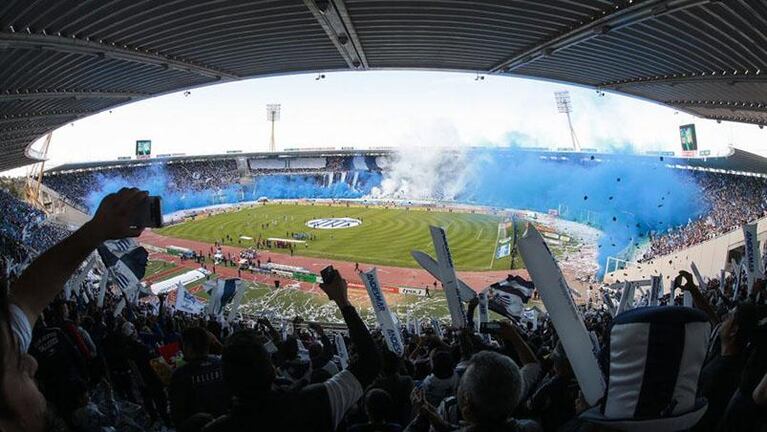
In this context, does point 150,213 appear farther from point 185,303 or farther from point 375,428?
point 185,303

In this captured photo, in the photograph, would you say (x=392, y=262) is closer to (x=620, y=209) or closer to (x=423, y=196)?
(x=620, y=209)

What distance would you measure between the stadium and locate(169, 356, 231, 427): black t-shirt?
13mm

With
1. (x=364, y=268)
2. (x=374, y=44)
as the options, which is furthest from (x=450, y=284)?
(x=364, y=268)

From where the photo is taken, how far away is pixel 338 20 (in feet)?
48.0

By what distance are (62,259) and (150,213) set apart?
316mm

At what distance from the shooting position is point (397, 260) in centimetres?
3431

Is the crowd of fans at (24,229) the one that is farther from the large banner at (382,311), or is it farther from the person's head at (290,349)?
the person's head at (290,349)

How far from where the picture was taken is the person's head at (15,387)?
1.53 meters

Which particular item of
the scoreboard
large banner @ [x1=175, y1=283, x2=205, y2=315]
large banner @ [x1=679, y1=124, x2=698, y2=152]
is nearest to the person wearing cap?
large banner @ [x1=175, y1=283, x2=205, y2=315]

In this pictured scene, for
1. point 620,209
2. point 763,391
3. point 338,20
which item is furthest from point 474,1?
point 620,209

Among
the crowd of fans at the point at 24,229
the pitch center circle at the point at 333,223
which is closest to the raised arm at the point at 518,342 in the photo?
the crowd of fans at the point at 24,229

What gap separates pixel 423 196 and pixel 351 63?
49.2 metres

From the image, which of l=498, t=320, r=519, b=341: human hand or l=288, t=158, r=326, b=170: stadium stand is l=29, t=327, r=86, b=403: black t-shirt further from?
l=288, t=158, r=326, b=170: stadium stand

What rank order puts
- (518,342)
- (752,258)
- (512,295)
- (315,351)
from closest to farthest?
(518,342)
(315,351)
(752,258)
(512,295)
